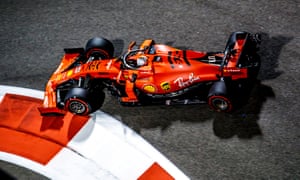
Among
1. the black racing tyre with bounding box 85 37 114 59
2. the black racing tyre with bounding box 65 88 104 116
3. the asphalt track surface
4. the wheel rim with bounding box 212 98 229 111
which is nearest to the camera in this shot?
the asphalt track surface

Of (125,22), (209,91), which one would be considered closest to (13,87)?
(125,22)

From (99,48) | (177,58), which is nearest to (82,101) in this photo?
(99,48)

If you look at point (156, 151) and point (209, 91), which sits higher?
point (209, 91)

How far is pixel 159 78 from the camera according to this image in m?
5.56

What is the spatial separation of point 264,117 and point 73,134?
242 cm

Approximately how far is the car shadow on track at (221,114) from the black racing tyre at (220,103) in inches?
8.9

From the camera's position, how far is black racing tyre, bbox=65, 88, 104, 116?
221 inches

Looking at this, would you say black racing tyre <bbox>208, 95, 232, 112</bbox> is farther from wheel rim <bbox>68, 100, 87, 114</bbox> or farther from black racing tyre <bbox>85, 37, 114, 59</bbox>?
black racing tyre <bbox>85, 37, 114, 59</bbox>

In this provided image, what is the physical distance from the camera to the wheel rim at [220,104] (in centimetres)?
538

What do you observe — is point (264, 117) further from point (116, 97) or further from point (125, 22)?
point (125, 22)

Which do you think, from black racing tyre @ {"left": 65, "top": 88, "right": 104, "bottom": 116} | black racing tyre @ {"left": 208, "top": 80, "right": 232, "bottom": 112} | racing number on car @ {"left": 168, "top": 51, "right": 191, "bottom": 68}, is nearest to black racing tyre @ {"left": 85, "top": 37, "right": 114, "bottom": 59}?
black racing tyre @ {"left": 65, "top": 88, "right": 104, "bottom": 116}

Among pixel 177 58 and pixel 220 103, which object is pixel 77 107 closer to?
pixel 177 58

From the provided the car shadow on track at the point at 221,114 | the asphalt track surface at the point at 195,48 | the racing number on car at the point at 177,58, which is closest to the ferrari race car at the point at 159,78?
the racing number on car at the point at 177,58

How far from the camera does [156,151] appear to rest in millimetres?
5426
